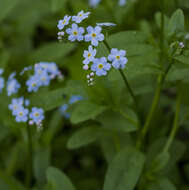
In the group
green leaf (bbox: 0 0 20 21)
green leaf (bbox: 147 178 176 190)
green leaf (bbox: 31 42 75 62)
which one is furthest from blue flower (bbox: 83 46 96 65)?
green leaf (bbox: 0 0 20 21)

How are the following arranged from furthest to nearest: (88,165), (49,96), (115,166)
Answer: (88,165), (49,96), (115,166)

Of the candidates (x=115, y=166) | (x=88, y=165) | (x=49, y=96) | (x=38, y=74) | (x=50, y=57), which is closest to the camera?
(x=115, y=166)

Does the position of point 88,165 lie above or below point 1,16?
below

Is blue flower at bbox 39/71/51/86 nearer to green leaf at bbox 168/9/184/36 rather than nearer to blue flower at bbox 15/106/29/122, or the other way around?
blue flower at bbox 15/106/29/122

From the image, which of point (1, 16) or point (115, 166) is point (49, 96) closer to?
point (115, 166)

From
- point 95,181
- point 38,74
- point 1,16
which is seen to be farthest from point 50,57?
point 95,181

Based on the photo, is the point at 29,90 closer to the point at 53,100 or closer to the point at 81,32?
→ the point at 53,100
